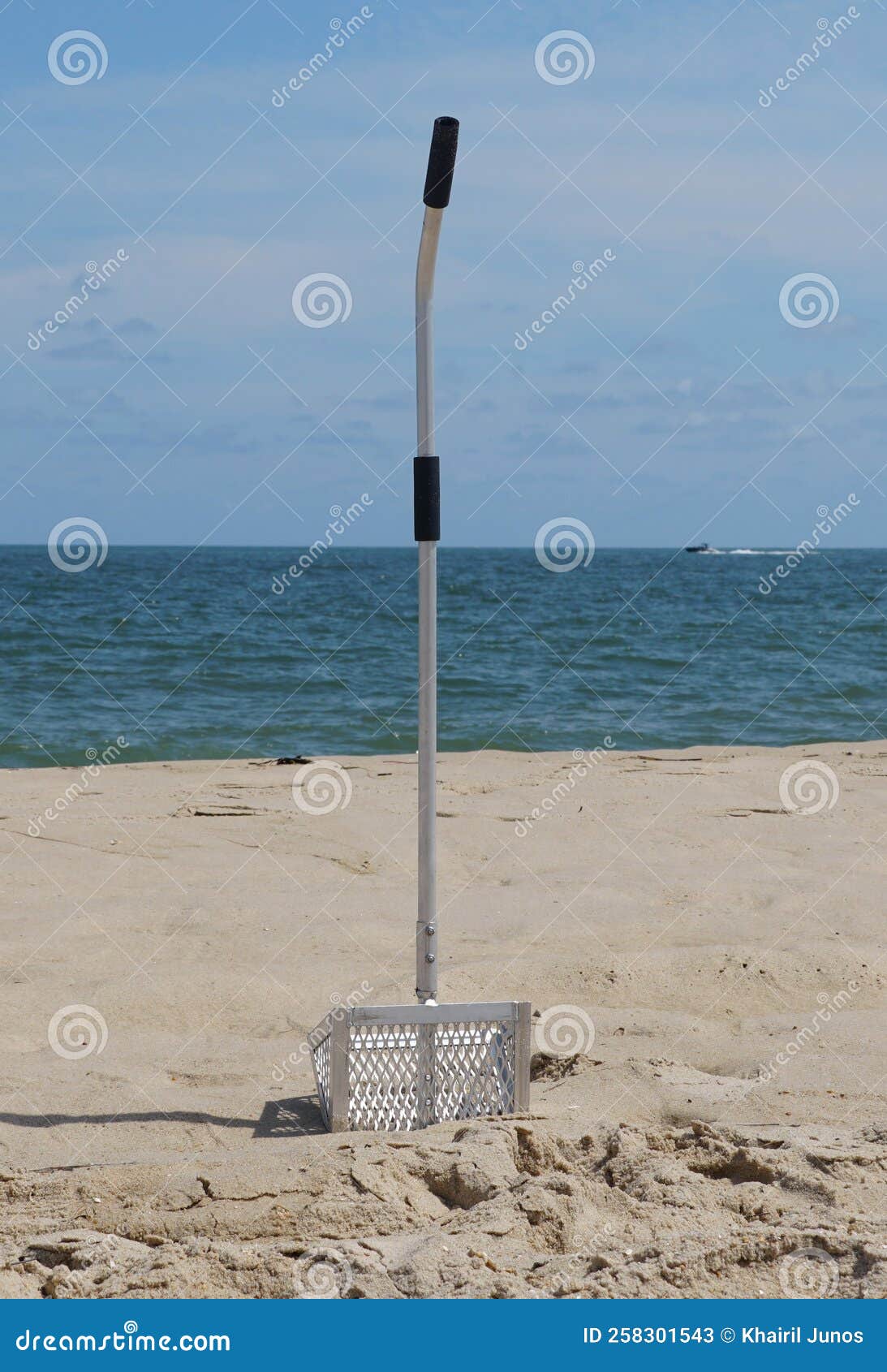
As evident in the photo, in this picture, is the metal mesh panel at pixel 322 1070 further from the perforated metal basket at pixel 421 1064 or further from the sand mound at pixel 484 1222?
the sand mound at pixel 484 1222

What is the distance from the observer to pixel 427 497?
377 cm

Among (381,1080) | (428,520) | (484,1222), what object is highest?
(428,520)

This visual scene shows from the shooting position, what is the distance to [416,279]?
3.77m

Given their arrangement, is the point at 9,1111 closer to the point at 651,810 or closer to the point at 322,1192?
the point at 322,1192

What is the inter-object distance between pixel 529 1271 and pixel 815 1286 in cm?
63

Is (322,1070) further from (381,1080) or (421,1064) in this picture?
(421,1064)

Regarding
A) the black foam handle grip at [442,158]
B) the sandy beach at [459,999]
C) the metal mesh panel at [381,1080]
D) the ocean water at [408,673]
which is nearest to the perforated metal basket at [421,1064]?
the metal mesh panel at [381,1080]

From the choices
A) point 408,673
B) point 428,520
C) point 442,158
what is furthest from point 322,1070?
point 408,673

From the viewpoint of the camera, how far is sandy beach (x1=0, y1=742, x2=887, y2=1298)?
9.60ft

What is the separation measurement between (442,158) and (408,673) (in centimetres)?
1427

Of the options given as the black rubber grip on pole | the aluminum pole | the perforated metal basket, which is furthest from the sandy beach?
the black rubber grip on pole

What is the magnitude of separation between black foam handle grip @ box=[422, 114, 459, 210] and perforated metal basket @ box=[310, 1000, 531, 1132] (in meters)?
2.43

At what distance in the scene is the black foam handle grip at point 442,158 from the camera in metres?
3.56

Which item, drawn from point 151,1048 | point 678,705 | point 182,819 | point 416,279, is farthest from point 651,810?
point 678,705
